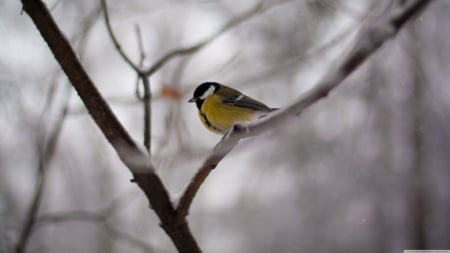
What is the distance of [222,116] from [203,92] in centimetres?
38

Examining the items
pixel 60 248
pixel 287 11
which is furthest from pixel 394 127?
pixel 60 248

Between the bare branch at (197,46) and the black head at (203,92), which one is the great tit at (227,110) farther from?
the bare branch at (197,46)

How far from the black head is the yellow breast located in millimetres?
207

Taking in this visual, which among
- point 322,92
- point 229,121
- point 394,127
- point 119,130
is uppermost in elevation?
point 394,127

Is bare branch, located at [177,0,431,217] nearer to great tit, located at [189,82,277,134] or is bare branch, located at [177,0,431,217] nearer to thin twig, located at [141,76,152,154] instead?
thin twig, located at [141,76,152,154]

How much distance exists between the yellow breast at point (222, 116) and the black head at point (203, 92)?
0.68 ft

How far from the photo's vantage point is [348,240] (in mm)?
9008

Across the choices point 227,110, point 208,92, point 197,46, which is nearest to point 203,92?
point 208,92

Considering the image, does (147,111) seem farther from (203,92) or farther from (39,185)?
(203,92)

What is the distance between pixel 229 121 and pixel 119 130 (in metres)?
1.23

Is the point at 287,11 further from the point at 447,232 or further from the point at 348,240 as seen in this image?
the point at 348,240

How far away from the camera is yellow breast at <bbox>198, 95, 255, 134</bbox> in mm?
3051

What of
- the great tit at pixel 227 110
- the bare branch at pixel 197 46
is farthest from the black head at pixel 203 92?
the bare branch at pixel 197 46

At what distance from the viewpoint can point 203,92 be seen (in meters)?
3.38
